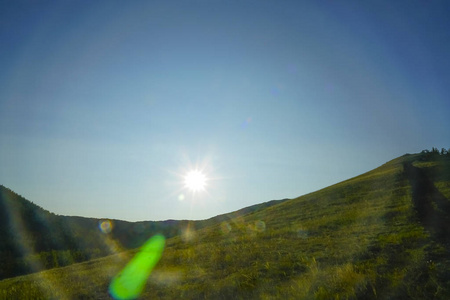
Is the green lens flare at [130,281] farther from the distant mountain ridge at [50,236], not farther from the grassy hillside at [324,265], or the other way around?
the distant mountain ridge at [50,236]

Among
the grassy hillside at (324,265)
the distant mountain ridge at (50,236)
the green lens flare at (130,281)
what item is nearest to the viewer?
the grassy hillside at (324,265)

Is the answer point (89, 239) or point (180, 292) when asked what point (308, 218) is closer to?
point (180, 292)

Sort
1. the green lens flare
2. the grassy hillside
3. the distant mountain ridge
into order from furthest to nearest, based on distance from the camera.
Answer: the distant mountain ridge < the green lens flare < the grassy hillside

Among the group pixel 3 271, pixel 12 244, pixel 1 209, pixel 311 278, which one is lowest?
pixel 311 278

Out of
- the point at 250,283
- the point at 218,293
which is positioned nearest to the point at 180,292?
the point at 218,293

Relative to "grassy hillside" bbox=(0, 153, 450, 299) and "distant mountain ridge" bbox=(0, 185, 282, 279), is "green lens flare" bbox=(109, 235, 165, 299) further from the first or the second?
"distant mountain ridge" bbox=(0, 185, 282, 279)

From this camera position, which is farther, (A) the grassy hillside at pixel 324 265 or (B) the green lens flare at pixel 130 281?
(B) the green lens flare at pixel 130 281

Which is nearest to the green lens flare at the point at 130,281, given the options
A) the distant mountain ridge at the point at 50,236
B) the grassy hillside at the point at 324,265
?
the grassy hillside at the point at 324,265

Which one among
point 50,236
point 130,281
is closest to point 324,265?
point 130,281

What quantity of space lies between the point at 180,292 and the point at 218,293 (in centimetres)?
185

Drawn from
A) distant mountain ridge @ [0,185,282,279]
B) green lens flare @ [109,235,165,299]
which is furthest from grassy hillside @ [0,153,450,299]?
distant mountain ridge @ [0,185,282,279]

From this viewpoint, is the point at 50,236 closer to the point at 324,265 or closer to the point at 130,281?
the point at 130,281

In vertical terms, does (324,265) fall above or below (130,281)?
below

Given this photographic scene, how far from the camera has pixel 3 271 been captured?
32.9 m
